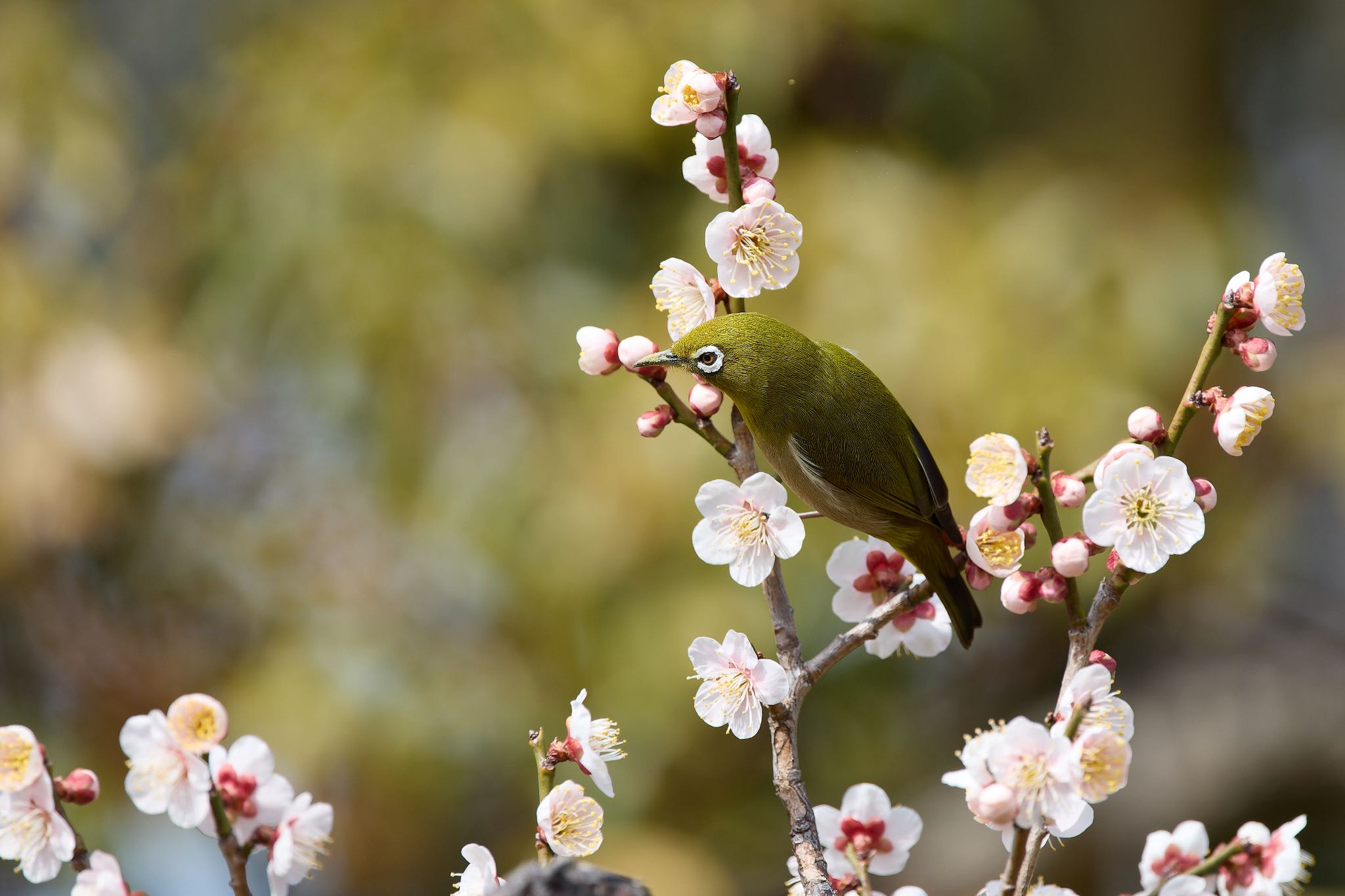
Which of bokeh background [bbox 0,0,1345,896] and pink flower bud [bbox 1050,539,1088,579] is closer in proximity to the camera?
pink flower bud [bbox 1050,539,1088,579]

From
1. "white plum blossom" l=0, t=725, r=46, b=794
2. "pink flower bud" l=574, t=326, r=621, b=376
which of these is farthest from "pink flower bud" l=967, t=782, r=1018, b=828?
"white plum blossom" l=0, t=725, r=46, b=794

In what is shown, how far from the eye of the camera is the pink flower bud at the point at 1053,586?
0.61 metres

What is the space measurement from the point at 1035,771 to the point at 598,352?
342 mm

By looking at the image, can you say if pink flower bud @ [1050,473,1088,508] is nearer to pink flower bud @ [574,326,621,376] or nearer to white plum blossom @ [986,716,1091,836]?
white plum blossom @ [986,716,1091,836]

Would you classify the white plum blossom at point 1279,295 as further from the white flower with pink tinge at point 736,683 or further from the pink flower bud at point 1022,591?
the white flower with pink tinge at point 736,683

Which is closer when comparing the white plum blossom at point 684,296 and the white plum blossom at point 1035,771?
the white plum blossom at point 1035,771

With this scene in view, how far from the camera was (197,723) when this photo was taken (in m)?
0.53

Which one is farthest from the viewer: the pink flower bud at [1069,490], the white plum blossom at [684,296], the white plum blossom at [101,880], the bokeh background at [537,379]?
the bokeh background at [537,379]

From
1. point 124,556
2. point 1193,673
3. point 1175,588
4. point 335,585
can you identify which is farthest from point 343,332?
point 1193,673

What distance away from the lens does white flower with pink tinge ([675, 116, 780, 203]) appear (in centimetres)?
72

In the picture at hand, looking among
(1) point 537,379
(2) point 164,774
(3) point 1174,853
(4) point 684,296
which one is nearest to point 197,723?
(2) point 164,774

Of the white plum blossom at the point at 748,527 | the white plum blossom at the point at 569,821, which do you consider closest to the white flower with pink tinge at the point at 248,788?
the white plum blossom at the point at 569,821

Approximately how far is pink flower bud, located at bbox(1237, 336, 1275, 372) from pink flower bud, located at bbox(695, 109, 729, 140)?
1.03 ft

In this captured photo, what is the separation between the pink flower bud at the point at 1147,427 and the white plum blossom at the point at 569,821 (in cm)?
35
